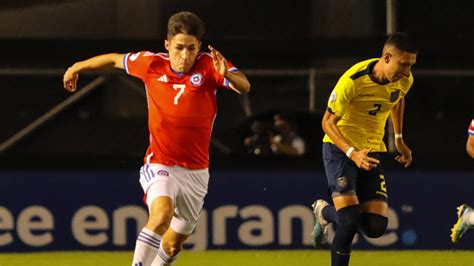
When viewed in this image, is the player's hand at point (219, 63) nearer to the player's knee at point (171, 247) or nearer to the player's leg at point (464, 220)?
the player's knee at point (171, 247)

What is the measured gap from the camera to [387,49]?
32.5 ft

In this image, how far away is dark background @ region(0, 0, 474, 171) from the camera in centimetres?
1278

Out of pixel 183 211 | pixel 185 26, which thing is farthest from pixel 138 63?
pixel 183 211

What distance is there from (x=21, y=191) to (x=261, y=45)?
7.82ft

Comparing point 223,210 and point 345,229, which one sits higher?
point 345,229

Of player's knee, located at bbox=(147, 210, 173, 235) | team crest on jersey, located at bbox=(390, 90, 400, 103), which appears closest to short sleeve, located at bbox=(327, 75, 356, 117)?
Result: team crest on jersey, located at bbox=(390, 90, 400, 103)

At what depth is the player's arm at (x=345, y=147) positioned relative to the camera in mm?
9477

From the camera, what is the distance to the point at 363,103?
33.6 ft

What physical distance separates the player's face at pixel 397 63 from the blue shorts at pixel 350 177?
67cm

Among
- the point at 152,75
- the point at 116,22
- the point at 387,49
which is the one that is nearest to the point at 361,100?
the point at 387,49

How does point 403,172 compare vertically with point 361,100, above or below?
below

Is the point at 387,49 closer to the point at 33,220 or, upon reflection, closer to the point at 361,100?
the point at 361,100

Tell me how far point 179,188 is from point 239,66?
12.0 feet

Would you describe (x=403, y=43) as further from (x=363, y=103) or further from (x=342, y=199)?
(x=342, y=199)
